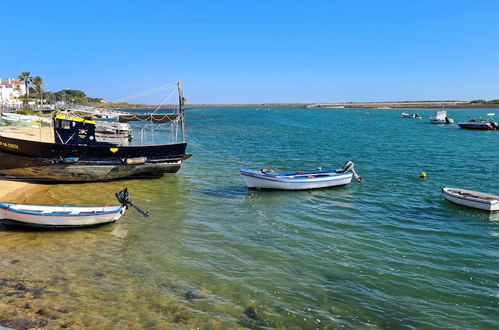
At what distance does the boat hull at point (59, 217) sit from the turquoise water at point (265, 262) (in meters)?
0.43

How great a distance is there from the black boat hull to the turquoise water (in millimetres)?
967

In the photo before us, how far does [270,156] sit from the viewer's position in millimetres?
39000

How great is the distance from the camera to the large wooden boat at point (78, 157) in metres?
22.4

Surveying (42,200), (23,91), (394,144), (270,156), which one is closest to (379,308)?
(42,200)

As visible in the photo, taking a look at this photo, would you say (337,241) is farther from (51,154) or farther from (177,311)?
(51,154)

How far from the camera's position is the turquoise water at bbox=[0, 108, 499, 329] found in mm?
9961

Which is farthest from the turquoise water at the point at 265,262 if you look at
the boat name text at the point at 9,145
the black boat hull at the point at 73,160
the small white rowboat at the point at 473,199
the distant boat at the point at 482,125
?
the distant boat at the point at 482,125

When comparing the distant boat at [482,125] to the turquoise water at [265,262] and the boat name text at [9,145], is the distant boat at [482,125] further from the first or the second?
the boat name text at [9,145]

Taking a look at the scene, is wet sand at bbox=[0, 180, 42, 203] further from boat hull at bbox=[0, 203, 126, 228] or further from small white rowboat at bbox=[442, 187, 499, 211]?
small white rowboat at bbox=[442, 187, 499, 211]

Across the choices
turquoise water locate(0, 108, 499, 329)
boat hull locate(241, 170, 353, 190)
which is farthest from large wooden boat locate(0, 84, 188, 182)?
boat hull locate(241, 170, 353, 190)

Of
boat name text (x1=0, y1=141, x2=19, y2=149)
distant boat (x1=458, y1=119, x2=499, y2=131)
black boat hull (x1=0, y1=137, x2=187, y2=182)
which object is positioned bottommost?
black boat hull (x1=0, y1=137, x2=187, y2=182)

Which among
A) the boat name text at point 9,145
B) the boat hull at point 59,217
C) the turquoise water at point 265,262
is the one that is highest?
the boat name text at point 9,145

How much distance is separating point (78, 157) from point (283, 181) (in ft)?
44.6

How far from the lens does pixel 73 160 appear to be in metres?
22.8
